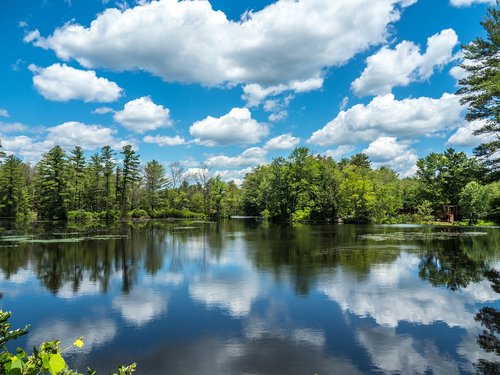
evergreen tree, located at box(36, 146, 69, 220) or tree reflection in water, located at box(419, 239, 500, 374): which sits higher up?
evergreen tree, located at box(36, 146, 69, 220)

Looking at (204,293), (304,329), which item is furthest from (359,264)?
(304,329)

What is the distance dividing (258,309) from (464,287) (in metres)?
8.84

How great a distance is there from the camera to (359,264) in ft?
64.4

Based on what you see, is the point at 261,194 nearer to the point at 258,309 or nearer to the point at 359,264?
the point at 359,264

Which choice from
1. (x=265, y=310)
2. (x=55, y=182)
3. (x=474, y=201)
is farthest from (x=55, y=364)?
(x=55, y=182)

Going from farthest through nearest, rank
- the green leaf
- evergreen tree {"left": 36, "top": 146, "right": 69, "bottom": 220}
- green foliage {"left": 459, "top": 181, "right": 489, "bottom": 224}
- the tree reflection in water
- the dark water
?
evergreen tree {"left": 36, "top": 146, "right": 69, "bottom": 220}
green foliage {"left": 459, "top": 181, "right": 489, "bottom": 224}
the tree reflection in water
the dark water
the green leaf

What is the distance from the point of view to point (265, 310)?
1173 cm

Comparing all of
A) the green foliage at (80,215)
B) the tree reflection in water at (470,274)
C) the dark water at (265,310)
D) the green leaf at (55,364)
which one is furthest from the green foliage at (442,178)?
the green leaf at (55,364)

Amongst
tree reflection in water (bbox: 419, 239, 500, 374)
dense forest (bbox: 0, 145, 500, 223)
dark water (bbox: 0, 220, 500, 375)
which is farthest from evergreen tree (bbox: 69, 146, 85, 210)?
tree reflection in water (bbox: 419, 239, 500, 374)

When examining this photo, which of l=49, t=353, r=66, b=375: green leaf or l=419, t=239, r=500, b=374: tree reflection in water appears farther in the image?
l=419, t=239, r=500, b=374: tree reflection in water

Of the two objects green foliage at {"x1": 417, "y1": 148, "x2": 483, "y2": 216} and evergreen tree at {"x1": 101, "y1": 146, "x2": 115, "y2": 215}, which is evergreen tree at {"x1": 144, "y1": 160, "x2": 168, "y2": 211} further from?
green foliage at {"x1": 417, "y1": 148, "x2": 483, "y2": 216}

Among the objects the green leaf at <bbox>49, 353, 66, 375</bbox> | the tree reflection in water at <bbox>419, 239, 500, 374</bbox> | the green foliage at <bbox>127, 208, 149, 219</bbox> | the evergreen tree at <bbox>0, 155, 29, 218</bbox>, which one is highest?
the evergreen tree at <bbox>0, 155, 29, 218</bbox>

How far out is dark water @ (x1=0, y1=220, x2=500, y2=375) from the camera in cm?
823

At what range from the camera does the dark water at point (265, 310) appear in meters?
8.23
